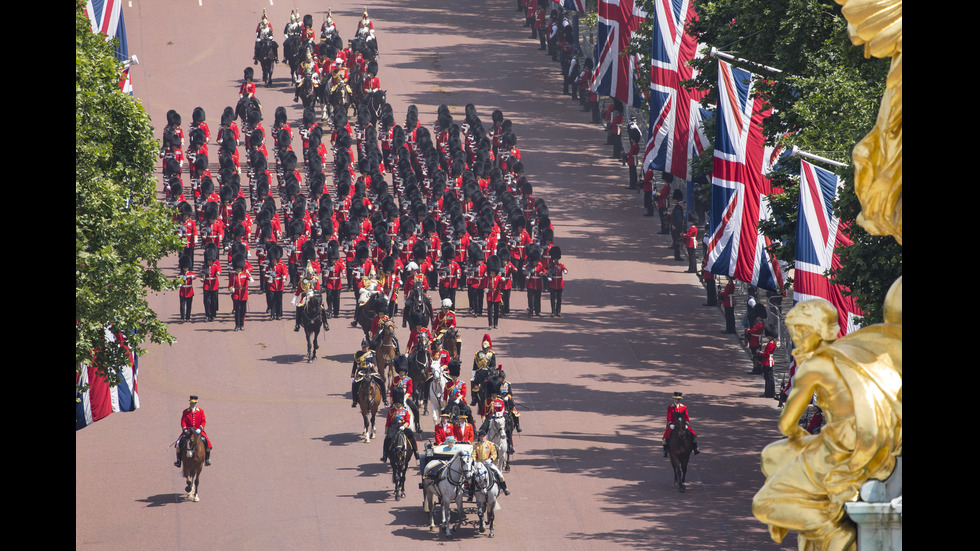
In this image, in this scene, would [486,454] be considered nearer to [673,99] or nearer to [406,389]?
[406,389]

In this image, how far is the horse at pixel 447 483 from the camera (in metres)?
21.2

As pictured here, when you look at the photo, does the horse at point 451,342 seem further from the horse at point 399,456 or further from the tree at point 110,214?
the tree at point 110,214

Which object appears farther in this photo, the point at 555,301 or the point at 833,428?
the point at 555,301

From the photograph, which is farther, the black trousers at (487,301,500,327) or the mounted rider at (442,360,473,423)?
the black trousers at (487,301,500,327)

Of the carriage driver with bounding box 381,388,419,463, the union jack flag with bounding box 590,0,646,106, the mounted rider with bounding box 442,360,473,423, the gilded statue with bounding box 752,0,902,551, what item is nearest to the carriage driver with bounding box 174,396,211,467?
the carriage driver with bounding box 381,388,419,463

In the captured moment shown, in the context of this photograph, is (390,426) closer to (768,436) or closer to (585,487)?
(585,487)

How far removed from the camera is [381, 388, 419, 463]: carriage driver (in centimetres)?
2292

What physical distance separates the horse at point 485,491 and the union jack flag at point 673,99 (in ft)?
27.7

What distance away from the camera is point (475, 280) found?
33156 mm

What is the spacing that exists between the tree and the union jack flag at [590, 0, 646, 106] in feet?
47.3

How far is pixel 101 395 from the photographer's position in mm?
22547

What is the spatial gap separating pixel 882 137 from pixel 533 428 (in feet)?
66.1

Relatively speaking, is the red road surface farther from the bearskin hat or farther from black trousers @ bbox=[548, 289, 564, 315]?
the bearskin hat

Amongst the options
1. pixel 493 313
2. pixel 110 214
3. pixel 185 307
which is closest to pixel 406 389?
pixel 110 214
